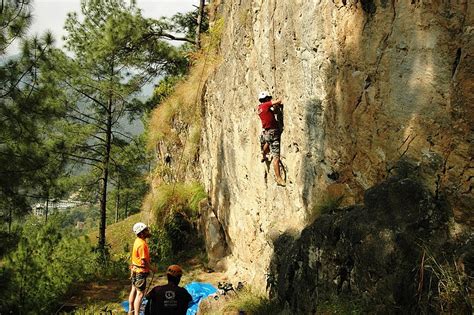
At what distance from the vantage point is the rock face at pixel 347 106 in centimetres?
464

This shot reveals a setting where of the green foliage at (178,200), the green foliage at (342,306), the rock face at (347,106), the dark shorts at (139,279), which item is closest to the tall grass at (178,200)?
the green foliage at (178,200)

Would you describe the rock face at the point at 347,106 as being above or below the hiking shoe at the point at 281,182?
above

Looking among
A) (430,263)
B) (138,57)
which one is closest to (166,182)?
(138,57)

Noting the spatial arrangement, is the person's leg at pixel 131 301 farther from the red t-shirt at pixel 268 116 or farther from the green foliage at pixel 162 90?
the green foliage at pixel 162 90

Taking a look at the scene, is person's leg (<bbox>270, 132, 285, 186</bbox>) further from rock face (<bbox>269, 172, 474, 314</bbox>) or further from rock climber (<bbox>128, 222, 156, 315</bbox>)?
rock climber (<bbox>128, 222, 156, 315</bbox>)

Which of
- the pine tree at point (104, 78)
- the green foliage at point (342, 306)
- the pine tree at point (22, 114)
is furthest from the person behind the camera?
the pine tree at point (104, 78)

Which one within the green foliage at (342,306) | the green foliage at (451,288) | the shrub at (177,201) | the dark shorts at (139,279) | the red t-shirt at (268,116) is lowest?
the dark shorts at (139,279)

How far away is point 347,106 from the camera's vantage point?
20.0 feet

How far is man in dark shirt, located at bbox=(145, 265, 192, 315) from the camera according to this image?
15.8 feet

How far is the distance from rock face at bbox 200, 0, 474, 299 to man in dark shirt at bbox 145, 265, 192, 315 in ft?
5.95

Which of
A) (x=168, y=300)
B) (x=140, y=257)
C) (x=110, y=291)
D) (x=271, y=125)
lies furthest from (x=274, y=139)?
(x=110, y=291)

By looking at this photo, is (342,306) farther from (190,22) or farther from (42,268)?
(190,22)

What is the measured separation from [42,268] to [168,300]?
6829 mm

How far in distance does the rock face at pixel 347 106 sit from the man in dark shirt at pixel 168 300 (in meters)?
1.81
